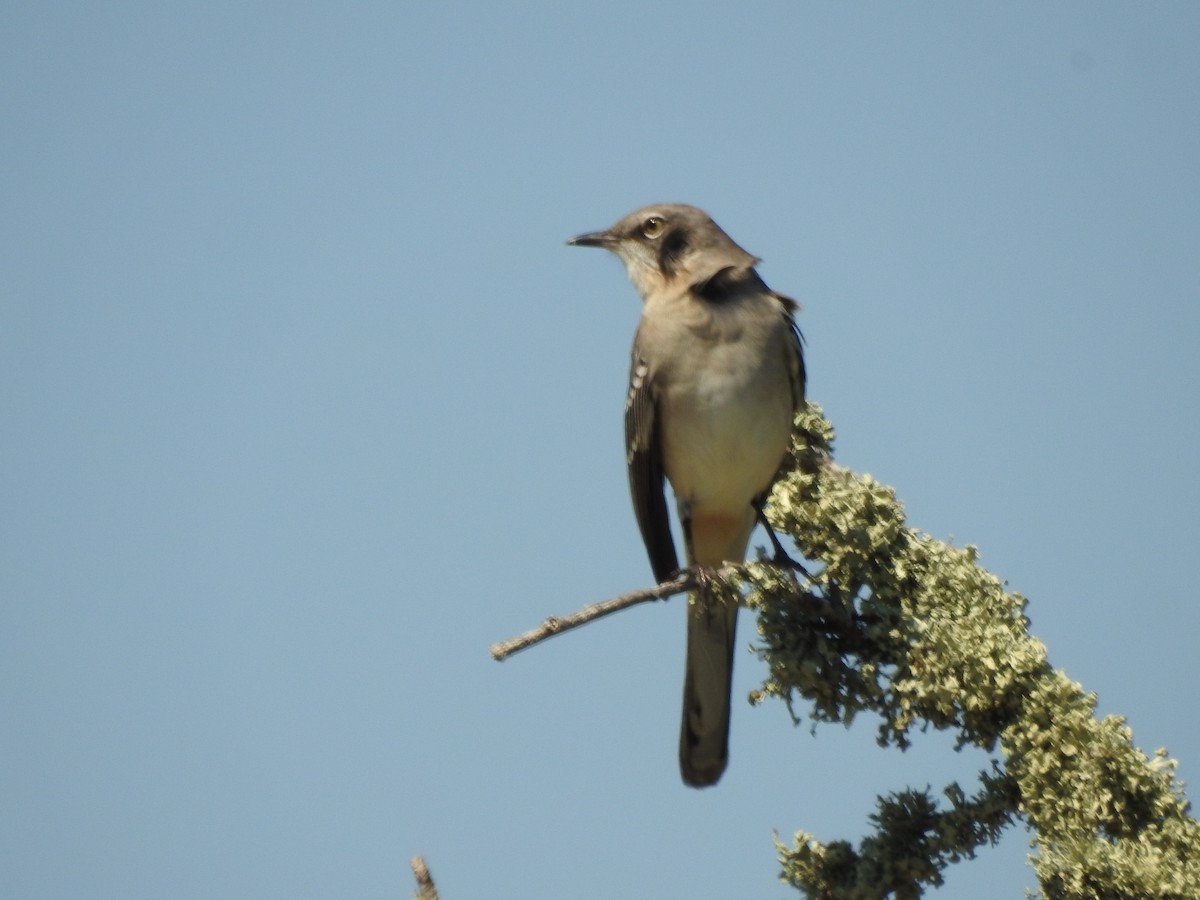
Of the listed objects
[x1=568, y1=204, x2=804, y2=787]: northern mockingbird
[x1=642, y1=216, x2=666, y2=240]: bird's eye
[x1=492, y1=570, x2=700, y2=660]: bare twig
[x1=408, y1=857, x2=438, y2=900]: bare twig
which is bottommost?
[x1=408, y1=857, x2=438, y2=900]: bare twig

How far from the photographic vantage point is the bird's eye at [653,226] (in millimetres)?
8422

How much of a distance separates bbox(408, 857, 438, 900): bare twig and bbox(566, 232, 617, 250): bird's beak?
5038 mm

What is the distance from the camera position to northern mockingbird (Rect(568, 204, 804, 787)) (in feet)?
25.0

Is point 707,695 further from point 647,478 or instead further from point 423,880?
point 423,880

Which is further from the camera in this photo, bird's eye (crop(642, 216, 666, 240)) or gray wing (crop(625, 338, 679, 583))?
bird's eye (crop(642, 216, 666, 240))

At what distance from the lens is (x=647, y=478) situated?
8.10m

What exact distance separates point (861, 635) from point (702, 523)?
2.08 metres

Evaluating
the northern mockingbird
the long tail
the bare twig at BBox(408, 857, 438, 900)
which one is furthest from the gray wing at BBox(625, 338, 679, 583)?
the bare twig at BBox(408, 857, 438, 900)

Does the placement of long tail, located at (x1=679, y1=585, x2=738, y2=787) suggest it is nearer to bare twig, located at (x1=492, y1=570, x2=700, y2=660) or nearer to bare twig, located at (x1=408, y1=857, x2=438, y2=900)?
bare twig, located at (x1=492, y1=570, x2=700, y2=660)

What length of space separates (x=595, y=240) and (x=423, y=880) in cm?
514

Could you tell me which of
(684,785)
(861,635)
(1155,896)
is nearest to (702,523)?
(684,785)

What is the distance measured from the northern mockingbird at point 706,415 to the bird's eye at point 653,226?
0.08ft

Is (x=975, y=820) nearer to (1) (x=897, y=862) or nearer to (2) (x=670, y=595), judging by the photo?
(1) (x=897, y=862)

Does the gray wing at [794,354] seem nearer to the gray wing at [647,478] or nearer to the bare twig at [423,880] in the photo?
the gray wing at [647,478]
